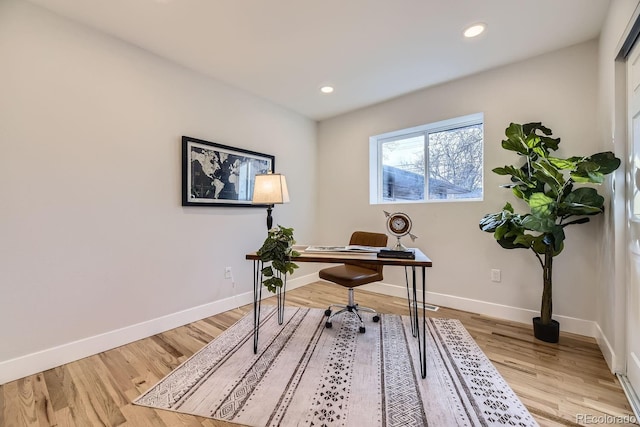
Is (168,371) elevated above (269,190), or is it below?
below

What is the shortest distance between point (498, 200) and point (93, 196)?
11.8ft

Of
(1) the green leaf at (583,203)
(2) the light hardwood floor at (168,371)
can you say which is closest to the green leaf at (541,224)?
(1) the green leaf at (583,203)

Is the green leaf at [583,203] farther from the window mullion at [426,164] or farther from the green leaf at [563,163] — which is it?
the window mullion at [426,164]

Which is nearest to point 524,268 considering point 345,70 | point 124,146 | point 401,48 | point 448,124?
point 448,124

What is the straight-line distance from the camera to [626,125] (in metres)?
1.67

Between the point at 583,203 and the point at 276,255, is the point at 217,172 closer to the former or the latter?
the point at 276,255

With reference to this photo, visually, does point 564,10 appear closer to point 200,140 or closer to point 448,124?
point 448,124

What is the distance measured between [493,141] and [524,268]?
1280 millimetres

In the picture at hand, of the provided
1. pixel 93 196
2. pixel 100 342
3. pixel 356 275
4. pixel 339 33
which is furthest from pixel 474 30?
pixel 100 342

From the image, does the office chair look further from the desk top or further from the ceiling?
the ceiling

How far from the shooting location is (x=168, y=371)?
1784 millimetres

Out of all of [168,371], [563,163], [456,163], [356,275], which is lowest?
[168,371]

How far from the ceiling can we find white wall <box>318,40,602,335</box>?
21 cm

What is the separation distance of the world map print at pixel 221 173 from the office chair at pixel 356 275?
4.42ft
